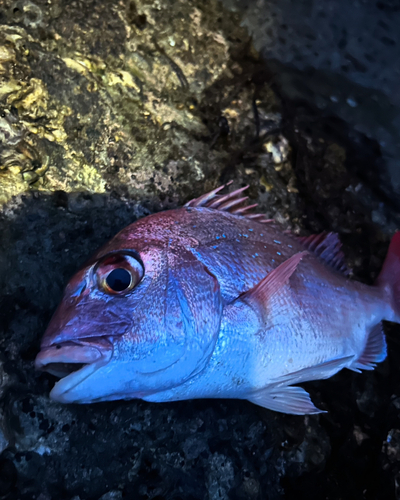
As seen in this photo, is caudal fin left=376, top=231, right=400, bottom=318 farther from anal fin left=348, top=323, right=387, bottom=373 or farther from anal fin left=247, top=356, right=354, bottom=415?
anal fin left=247, top=356, right=354, bottom=415

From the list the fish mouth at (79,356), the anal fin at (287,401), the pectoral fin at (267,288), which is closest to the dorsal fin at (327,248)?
the pectoral fin at (267,288)

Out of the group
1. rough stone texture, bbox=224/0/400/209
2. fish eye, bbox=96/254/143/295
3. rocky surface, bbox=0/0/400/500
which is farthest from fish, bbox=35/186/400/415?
rough stone texture, bbox=224/0/400/209

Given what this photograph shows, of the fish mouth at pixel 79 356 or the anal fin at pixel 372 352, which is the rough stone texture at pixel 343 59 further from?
the fish mouth at pixel 79 356

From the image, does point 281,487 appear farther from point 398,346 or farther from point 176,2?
point 176,2

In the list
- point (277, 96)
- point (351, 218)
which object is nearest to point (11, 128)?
point (277, 96)

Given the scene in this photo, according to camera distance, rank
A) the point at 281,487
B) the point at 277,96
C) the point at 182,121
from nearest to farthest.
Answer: the point at 281,487 < the point at 182,121 < the point at 277,96

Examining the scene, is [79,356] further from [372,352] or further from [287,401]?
[372,352]

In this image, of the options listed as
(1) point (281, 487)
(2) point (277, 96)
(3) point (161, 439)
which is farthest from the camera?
(2) point (277, 96)
